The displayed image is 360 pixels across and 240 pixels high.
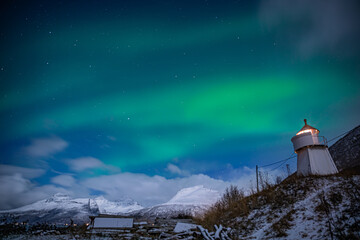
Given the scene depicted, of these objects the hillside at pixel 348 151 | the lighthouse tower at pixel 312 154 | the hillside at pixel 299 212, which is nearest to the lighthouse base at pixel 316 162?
the lighthouse tower at pixel 312 154

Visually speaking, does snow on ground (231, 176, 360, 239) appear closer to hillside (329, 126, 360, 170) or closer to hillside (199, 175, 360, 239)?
hillside (199, 175, 360, 239)

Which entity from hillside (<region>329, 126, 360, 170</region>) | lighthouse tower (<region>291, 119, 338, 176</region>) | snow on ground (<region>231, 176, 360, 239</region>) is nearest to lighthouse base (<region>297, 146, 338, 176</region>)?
lighthouse tower (<region>291, 119, 338, 176</region>)

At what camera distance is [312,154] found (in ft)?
63.9

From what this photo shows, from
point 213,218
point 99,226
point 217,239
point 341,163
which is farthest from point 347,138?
point 99,226

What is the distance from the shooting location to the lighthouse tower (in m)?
19.0

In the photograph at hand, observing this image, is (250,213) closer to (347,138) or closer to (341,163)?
(341,163)

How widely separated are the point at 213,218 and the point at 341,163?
25.4m

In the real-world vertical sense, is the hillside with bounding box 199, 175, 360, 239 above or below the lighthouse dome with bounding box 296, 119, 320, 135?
below

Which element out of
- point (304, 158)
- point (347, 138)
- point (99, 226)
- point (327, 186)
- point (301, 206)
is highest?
point (347, 138)

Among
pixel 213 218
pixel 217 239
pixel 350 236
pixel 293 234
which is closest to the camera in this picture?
pixel 350 236

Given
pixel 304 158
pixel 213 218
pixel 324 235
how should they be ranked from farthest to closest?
1. pixel 304 158
2. pixel 213 218
3. pixel 324 235

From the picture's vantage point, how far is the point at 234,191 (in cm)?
2247

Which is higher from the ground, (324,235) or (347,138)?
(347,138)

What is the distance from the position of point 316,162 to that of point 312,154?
845 mm
